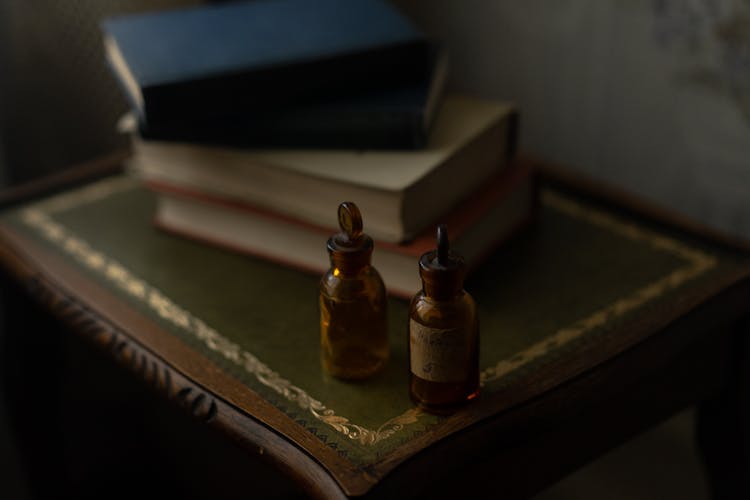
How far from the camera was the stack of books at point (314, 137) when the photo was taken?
0.82 metres

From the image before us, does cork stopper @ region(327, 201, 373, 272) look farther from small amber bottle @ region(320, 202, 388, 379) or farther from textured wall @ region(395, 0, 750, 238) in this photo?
textured wall @ region(395, 0, 750, 238)

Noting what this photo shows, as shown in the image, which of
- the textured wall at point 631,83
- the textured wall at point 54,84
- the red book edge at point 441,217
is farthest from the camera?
the textured wall at point 54,84

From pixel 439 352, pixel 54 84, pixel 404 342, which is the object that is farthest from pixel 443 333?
pixel 54 84

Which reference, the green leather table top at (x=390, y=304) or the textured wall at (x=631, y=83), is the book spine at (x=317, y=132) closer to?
the green leather table top at (x=390, y=304)

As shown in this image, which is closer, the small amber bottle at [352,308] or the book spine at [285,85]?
the small amber bottle at [352,308]

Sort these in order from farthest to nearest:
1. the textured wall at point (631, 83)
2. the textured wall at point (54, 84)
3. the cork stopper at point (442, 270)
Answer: the textured wall at point (54, 84) → the textured wall at point (631, 83) → the cork stopper at point (442, 270)

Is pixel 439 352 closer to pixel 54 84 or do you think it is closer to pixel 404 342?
pixel 404 342

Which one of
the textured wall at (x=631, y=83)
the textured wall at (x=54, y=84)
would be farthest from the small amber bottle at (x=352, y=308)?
the textured wall at (x=54, y=84)

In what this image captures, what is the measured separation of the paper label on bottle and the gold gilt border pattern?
1.6 inches

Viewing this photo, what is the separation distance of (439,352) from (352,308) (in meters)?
0.09

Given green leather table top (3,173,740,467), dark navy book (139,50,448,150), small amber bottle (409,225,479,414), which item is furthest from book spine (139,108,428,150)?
small amber bottle (409,225,479,414)

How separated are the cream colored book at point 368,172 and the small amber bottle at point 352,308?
110 mm

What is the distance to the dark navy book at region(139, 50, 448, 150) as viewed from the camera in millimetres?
836

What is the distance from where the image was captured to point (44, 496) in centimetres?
108
